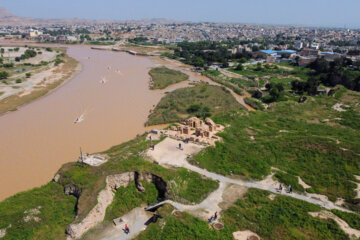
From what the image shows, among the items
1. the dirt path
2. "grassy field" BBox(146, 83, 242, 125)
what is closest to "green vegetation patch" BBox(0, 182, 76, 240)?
the dirt path

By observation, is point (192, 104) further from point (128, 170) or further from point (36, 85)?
point (36, 85)

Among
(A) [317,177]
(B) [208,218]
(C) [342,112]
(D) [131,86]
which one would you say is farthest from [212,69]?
(B) [208,218]

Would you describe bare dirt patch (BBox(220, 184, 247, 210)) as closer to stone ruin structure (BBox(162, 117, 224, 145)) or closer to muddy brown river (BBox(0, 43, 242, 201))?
stone ruin structure (BBox(162, 117, 224, 145))

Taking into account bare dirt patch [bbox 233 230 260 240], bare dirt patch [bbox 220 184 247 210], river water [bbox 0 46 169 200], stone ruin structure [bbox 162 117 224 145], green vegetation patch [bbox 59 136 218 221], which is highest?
stone ruin structure [bbox 162 117 224 145]

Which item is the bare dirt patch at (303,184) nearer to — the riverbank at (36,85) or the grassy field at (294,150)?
the grassy field at (294,150)

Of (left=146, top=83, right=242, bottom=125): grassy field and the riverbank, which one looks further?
the riverbank

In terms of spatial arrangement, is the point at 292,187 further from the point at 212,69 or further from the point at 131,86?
the point at 212,69
